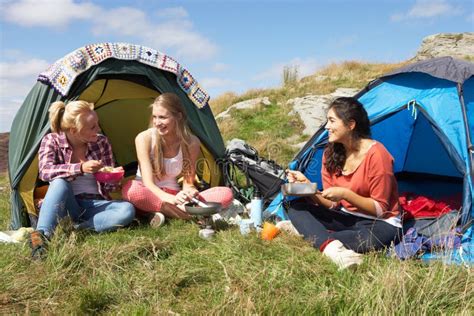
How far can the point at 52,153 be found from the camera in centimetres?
381

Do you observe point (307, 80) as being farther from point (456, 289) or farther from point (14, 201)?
point (456, 289)

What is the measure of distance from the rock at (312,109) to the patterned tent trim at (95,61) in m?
5.09

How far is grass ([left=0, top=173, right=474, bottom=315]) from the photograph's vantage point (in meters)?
2.34

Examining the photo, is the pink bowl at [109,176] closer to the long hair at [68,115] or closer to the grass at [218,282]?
the long hair at [68,115]

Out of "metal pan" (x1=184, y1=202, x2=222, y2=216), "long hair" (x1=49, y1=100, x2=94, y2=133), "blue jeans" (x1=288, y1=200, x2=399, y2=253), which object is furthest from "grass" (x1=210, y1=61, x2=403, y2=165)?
"long hair" (x1=49, y1=100, x2=94, y2=133)

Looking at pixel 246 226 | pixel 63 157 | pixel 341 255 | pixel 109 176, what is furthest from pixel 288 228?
pixel 63 157

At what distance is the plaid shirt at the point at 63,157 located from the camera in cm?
367

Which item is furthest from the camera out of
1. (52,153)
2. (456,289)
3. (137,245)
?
(52,153)

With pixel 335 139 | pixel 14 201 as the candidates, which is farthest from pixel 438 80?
pixel 14 201

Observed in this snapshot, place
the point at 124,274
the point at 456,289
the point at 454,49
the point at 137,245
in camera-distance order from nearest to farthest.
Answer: the point at 456,289 → the point at 124,274 → the point at 137,245 → the point at 454,49

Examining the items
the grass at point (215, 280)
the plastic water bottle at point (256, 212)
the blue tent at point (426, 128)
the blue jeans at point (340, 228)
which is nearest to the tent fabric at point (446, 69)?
the blue tent at point (426, 128)

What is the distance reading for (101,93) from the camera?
15.9 ft

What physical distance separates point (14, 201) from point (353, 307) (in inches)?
122

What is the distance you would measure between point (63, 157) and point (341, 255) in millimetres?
2372
